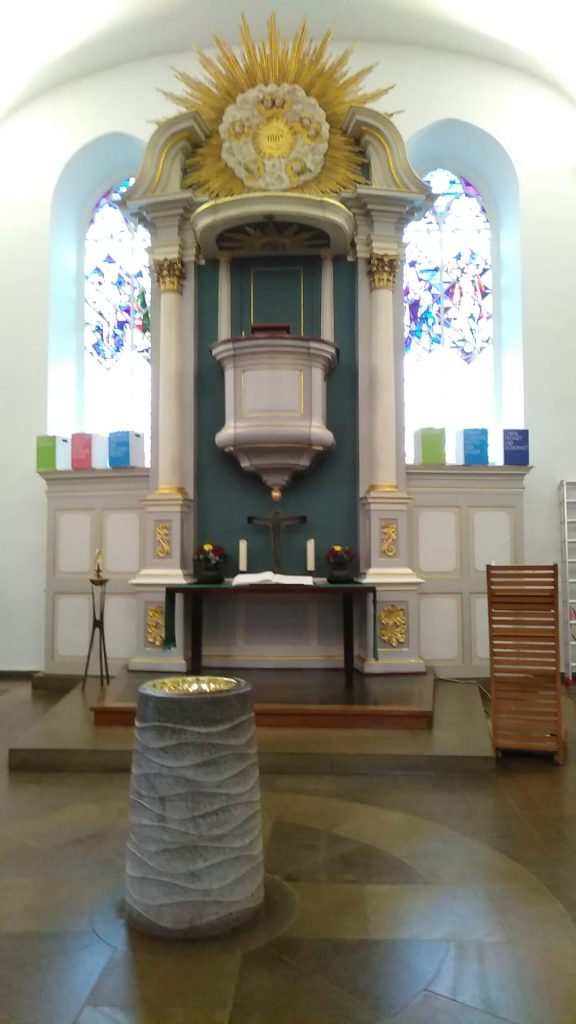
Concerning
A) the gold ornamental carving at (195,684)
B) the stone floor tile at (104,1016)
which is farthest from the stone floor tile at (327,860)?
the stone floor tile at (104,1016)

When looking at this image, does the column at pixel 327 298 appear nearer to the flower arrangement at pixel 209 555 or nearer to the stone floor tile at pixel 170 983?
the flower arrangement at pixel 209 555

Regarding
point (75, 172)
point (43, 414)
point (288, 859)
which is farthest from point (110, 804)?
point (75, 172)

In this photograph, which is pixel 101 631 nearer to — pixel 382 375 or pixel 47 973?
pixel 382 375

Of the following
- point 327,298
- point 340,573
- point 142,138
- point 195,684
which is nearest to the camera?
point 195,684

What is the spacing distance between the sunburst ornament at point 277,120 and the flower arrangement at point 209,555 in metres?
2.86

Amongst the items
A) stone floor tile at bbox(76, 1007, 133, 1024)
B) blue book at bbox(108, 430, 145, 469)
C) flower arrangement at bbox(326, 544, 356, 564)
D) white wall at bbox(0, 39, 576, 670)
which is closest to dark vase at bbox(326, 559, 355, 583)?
flower arrangement at bbox(326, 544, 356, 564)

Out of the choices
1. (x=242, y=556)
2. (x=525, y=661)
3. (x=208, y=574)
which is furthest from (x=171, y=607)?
(x=525, y=661)

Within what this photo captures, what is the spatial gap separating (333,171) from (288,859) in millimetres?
5347

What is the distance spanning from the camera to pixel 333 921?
2.39 meters

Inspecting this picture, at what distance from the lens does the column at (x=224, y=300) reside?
6.48 m

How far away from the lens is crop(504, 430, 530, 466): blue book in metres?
6.95

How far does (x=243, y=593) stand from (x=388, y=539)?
130 cm

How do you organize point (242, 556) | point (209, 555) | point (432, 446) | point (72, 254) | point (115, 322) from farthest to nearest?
point (115, 322)
point (72, 254)
point (432, 446)
point (242, 556)
point (209, 555)

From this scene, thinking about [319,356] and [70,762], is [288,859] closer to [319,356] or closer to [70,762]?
[70,762]
